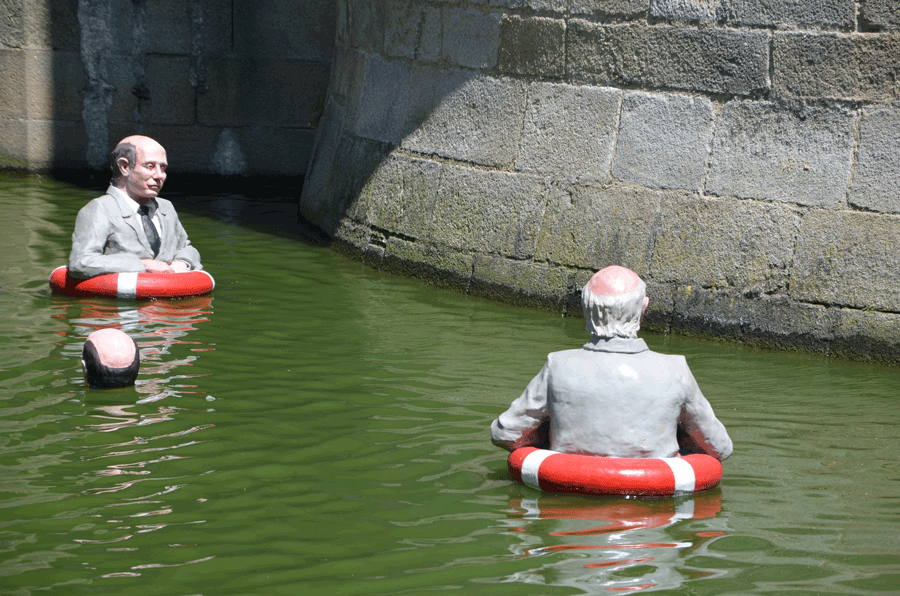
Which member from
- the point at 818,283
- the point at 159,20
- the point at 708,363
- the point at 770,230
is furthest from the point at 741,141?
the point at 159,20

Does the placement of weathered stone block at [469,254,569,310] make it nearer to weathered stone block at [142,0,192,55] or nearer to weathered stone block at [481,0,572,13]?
weathered stone block at [481,0,572,13]

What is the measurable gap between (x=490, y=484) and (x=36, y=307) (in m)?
4.01

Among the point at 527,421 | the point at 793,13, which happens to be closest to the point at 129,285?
the point at 527,421

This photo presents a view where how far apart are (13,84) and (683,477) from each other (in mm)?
10479

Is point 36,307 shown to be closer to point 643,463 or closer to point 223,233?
point 223,233

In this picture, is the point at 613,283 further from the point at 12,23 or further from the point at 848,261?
the point at 12,23

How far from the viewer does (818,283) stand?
7.00 meters

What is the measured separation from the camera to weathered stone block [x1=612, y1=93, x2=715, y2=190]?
7.35 metres

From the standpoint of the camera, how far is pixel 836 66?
22.6 feet

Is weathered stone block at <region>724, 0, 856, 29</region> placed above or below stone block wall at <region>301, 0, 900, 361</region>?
above

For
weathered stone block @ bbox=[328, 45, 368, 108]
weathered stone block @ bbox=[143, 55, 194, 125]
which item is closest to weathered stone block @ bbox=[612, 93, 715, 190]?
weathered stone block @ bbox=[328, 45, 368, 108]

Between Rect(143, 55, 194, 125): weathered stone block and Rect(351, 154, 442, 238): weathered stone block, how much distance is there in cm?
437

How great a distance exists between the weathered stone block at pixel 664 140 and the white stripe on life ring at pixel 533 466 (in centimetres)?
345

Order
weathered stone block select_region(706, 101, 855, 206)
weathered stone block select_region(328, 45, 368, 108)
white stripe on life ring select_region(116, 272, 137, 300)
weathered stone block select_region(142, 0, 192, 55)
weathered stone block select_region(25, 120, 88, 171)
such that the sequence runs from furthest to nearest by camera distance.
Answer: weathered stone block select_region(25, 120, 88, 171) < weathered stone block select_region(142, 0, 192, 55) < weathered stone block select_region(328, 45, 368, 108) < white stripe on life ring select_region(116, 272, 137, 300) < weathered stone block select_region(706, 101, 855, 206)
